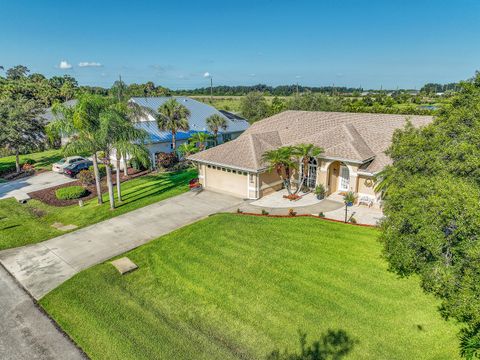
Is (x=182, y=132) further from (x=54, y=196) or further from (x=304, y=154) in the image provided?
(x=304, y=154)

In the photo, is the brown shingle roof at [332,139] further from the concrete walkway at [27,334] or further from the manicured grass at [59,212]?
the concrete walkway at [27,334]

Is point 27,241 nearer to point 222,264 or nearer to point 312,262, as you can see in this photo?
point 222,264

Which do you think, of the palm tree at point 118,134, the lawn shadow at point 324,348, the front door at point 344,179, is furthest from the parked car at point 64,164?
the lawn shadow at point 324,348

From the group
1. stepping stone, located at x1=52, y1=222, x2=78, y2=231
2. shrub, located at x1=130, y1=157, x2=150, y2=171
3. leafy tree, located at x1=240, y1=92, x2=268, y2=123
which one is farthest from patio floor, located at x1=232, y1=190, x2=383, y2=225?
leafy tree, located at x1=240, y1=92, x2=268, y2=123

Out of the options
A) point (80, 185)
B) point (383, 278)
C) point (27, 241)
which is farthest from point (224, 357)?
point (80, 185)

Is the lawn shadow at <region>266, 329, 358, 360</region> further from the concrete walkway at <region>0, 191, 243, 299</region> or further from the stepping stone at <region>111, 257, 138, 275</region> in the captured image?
the concrete walkway at <region>0, 191, 243, 299</region>

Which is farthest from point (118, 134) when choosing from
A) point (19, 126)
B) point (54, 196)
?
point (19, 126)
